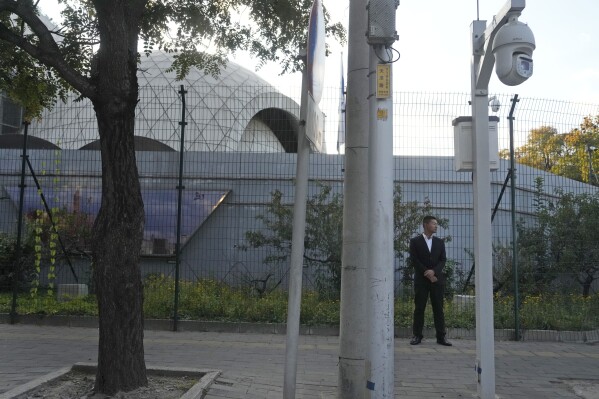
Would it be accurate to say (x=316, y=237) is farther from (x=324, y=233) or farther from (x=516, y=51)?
(x=516, y=51)

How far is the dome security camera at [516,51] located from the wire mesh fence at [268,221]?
5107 mm

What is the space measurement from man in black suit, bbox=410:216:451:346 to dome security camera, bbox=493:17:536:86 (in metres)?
4.09

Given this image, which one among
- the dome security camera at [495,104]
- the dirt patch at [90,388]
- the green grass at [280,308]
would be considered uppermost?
the dome security camera at [495,104]

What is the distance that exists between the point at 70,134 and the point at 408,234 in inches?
388

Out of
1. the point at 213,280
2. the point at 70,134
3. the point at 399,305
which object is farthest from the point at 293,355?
the point at 70,134

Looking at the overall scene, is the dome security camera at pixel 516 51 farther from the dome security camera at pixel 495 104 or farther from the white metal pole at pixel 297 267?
the dome security camera at pixel 495 104

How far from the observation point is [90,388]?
574cm

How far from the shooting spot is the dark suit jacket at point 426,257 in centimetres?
873

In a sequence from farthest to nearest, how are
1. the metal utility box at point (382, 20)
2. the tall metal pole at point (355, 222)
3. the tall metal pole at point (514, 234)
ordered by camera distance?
the tall metal pole at point (514, 234) < the tall metal pole at point (355, 222) < the metal utility box at point (382, 20)

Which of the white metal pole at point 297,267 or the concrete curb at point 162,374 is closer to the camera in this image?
the white metal pole at point 297,267

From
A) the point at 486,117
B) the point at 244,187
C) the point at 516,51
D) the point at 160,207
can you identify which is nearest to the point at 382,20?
the point at 516,51

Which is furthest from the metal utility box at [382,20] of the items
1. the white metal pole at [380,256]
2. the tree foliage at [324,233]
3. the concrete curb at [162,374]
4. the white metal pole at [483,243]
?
the tree foliage at [324,233]

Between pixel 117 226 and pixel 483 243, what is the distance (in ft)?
11.3

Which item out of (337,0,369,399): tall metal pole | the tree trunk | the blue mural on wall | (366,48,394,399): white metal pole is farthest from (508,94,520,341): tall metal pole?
the blue mural on wall
